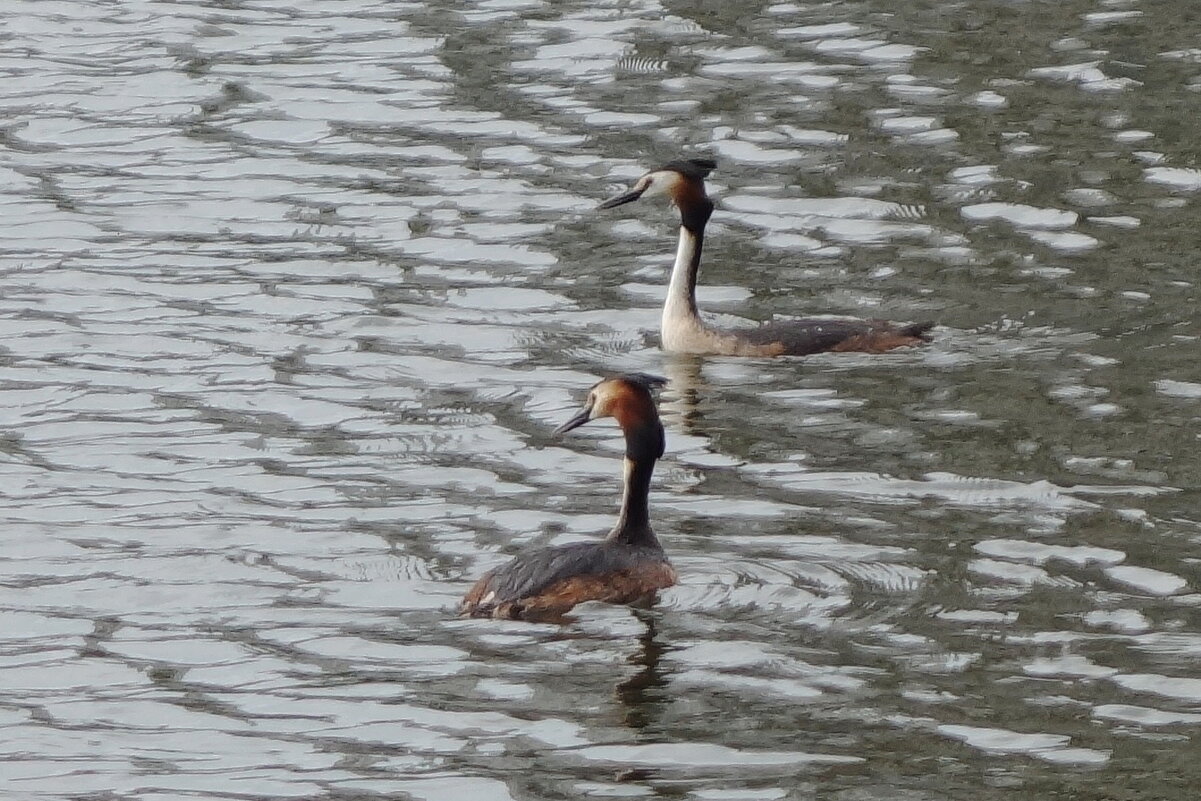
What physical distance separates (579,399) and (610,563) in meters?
2.75

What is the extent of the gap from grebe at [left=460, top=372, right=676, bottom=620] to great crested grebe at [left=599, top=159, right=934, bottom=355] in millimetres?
2972

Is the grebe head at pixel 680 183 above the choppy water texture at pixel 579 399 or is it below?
above

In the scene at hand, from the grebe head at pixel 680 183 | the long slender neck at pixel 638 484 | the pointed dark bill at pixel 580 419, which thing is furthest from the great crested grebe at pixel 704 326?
the long slender neck at pixel 638 484

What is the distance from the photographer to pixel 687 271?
42.8ft

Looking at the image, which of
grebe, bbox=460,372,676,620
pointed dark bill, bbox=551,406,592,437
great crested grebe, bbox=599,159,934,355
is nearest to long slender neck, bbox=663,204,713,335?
great crested grebe, bbox=599,159,934,355

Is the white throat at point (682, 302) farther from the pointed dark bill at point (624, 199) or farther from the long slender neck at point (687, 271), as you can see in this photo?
the pointed dark bill at point (624, 199)

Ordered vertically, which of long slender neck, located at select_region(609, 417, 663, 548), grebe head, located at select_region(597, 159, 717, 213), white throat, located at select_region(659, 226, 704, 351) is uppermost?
grebe head, located at select_region(597, 159, 717, 213)

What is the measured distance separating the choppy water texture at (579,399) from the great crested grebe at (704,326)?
0.12m

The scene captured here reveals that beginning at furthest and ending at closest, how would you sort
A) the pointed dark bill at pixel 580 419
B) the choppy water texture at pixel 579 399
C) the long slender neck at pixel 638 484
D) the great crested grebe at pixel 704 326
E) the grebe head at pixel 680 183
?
the grebe head at pixel 680 183
the great crested grebe at pixel 704 326
the pointed dark bill at pixel 580 419
the long slender neck at pixel 638 484
the choppy water texture at pixel 579 399

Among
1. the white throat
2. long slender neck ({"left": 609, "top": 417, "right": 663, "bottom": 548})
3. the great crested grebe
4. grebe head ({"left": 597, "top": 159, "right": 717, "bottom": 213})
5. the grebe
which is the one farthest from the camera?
grebe head ({"left": 597, "top": 159, "right": 717, "bottom": 213})

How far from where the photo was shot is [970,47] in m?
18.0

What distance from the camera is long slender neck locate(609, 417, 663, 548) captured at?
29.8ft

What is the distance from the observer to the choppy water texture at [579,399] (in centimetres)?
763

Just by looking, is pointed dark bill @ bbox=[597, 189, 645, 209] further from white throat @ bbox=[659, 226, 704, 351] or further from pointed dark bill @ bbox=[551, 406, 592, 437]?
pointed dark bill @ bbox=[551, 406, 592, 437]
